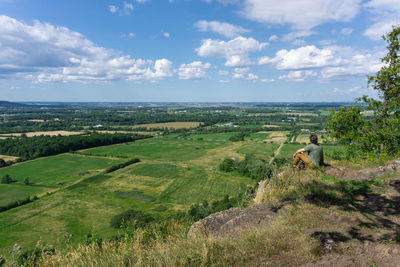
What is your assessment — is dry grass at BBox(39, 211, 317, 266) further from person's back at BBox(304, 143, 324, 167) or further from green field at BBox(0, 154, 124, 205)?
A: green field at BBox(0, 154, 124, 205)

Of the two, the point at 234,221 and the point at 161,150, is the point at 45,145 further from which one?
the point at 234,221

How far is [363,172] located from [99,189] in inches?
2016

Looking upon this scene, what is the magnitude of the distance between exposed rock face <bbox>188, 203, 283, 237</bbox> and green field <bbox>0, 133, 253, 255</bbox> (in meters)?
13.8

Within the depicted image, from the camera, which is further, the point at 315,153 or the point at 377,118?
the point at 377,118

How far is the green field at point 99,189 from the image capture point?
33.7 m

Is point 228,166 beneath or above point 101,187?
above

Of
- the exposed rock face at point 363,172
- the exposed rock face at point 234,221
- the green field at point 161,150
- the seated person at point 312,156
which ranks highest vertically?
the seated person at point 312,156

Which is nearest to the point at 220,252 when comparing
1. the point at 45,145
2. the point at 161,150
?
the point at 161,150

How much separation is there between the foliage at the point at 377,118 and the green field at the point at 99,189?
34.9ft

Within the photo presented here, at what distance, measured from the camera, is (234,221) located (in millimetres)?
7098

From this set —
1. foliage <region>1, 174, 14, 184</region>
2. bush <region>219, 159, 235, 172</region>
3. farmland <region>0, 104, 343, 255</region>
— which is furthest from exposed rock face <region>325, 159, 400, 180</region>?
foliage <region>1, 174, 14, 184</region>

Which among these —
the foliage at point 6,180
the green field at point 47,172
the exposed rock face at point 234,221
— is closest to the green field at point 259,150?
the green field at point 47,172

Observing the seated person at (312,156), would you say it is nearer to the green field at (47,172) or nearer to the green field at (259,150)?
the green field at (47,172)

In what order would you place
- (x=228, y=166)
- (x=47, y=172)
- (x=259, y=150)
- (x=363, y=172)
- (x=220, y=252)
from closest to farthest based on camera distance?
1. (x=220, y=252)
2. (x=363, y=172)
3. (x=228, y=166)
4. (x=47, y=172)
5. (x=259, y=150)
